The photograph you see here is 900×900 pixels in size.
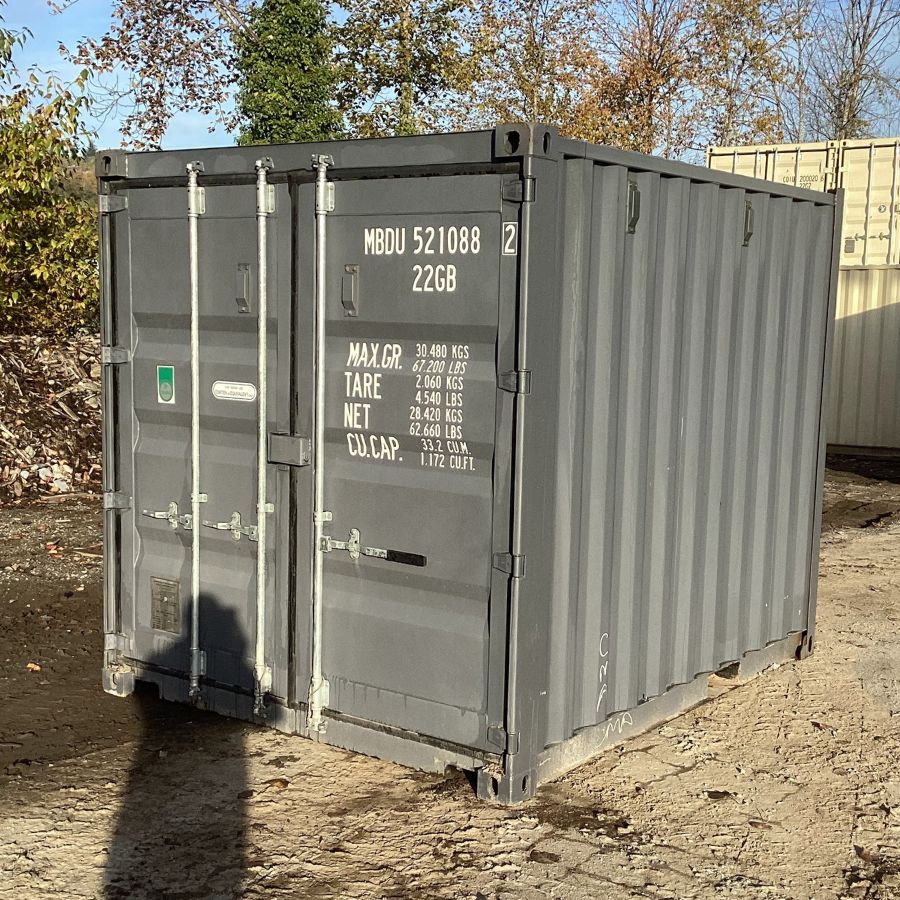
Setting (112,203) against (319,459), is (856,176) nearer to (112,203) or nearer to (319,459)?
(112,203)

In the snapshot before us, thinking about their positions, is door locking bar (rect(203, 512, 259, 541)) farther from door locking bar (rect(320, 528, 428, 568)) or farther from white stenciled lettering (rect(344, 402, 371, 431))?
white stenciled lettering (rect(344, 402, 371, 431))

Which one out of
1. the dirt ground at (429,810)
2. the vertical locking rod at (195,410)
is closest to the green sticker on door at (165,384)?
the vertical locking rod at (195,410)

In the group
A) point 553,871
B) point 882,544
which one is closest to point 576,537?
point 553,871

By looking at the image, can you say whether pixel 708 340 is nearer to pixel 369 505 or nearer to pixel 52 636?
pixel 369 505

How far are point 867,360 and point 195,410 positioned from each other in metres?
15.0

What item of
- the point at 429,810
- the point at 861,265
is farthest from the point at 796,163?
the point at 429,810

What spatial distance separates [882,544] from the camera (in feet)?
37.4

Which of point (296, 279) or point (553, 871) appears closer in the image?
point (553, 871)

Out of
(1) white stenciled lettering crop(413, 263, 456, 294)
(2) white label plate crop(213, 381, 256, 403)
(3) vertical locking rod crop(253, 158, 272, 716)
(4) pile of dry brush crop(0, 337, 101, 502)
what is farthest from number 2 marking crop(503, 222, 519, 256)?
(4) pile of dry brush crop(0, 337, 101, 502)

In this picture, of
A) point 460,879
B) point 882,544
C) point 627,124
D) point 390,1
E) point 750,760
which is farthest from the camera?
point 627,124

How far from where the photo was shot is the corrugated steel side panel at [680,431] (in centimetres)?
515

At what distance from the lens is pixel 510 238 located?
15.5ft

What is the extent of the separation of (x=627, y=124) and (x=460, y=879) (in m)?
23.6

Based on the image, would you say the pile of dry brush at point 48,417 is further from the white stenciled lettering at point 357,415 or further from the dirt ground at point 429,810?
the white stenciled lettering at point 357,415
